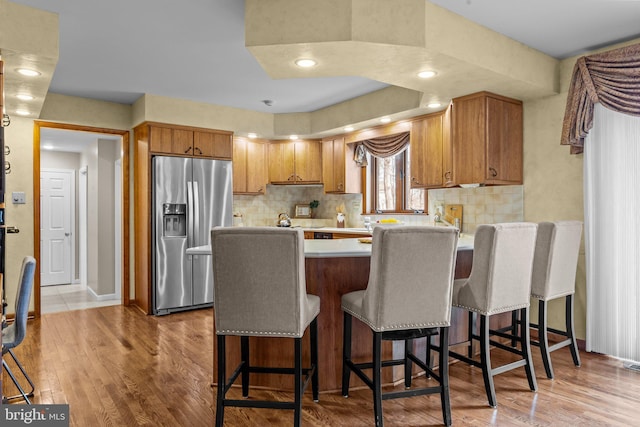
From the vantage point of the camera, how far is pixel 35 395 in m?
2.66

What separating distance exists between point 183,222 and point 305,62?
2.85m

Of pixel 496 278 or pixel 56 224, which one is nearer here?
pixel 496 278

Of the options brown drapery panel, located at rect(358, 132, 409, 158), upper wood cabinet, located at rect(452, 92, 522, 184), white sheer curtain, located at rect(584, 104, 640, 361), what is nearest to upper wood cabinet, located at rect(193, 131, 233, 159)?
brown drapery panel, located at rect(358, 132, 409, 158)

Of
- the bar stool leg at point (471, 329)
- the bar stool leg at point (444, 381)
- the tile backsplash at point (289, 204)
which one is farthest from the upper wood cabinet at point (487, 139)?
the tile backsplash at point (289, 204)

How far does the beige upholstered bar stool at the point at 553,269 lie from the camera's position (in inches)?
116

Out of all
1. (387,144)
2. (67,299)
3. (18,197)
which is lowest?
(67,299)

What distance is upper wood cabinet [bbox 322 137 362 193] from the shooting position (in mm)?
5629

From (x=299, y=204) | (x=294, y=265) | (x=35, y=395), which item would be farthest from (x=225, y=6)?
(x=299, y=204)

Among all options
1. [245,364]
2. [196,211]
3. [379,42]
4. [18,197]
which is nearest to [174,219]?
[196,211]

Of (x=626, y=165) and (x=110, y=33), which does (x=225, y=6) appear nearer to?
(x=110, y=33)

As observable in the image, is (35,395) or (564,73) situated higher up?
(564,73)

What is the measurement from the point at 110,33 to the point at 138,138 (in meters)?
2.11

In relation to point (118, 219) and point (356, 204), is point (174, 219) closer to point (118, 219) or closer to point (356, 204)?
point (118, 219)

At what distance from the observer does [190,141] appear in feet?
16.6
